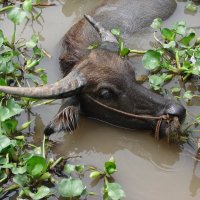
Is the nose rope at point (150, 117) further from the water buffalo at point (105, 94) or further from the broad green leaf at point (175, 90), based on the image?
the broad green leaf at point (175, 90)

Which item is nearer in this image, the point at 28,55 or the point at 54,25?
the point at 28,55

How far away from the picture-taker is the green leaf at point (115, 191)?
371 cm

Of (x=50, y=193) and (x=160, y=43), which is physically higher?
(x=160, y=43)

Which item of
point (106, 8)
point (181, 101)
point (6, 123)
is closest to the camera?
point (6, 123)

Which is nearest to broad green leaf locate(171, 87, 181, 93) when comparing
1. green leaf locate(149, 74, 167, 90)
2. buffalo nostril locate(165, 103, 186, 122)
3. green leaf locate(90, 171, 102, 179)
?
green leaf locate(149, 74, 167, 90)

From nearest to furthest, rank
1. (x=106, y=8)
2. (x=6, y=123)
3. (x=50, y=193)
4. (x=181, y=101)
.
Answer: (x=50, y=193), (x=6, y=123), (x=181, y=101), (x=106, y=8)

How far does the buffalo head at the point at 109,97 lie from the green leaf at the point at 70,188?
746 mm

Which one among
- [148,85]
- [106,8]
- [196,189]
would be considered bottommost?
[196,189]

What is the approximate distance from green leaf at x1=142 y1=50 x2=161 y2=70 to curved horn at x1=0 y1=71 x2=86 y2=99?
0.67 m

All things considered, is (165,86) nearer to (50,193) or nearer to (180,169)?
(180,169)

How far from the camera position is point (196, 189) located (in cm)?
411

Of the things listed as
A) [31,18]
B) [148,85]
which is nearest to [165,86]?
[148,85]

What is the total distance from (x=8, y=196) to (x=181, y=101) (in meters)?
1.86

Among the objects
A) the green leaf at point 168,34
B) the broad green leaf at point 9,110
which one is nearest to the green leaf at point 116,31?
the green leaf at point 168,34
